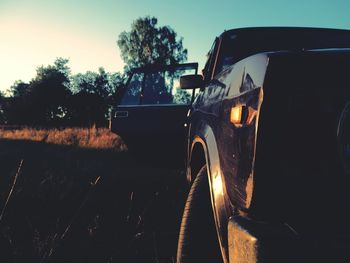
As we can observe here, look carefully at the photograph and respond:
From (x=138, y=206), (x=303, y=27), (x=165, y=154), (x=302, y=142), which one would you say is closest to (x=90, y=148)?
(x=165, y=154)

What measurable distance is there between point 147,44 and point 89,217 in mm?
30631

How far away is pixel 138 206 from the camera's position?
10.1ft

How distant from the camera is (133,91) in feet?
15.4

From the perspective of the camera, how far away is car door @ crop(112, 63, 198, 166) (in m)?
3.83

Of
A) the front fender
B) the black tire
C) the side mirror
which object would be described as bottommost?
the black tire

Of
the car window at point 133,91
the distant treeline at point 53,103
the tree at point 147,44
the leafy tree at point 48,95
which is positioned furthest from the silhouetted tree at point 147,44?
the car window at point 133,91

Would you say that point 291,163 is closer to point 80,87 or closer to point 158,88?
point 158,88

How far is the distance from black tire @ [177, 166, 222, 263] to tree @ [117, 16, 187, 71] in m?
30.8

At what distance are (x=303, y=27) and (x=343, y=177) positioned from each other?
7.03 ft

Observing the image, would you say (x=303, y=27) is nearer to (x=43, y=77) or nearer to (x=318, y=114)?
(x=318, y=114)

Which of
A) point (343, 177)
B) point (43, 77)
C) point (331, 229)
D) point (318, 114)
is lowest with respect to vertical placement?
point (331, 229)

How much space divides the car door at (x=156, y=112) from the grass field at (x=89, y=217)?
566mm

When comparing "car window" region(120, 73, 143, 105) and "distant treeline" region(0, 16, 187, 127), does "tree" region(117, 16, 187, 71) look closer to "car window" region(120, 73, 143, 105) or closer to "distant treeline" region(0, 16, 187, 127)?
"distant treeline" region(0, 16, 187, 127)

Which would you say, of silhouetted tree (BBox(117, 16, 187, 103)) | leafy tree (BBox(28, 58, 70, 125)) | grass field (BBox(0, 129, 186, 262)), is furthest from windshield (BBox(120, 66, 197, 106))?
leafy tree (BBox(28, 58, 70, 125))
